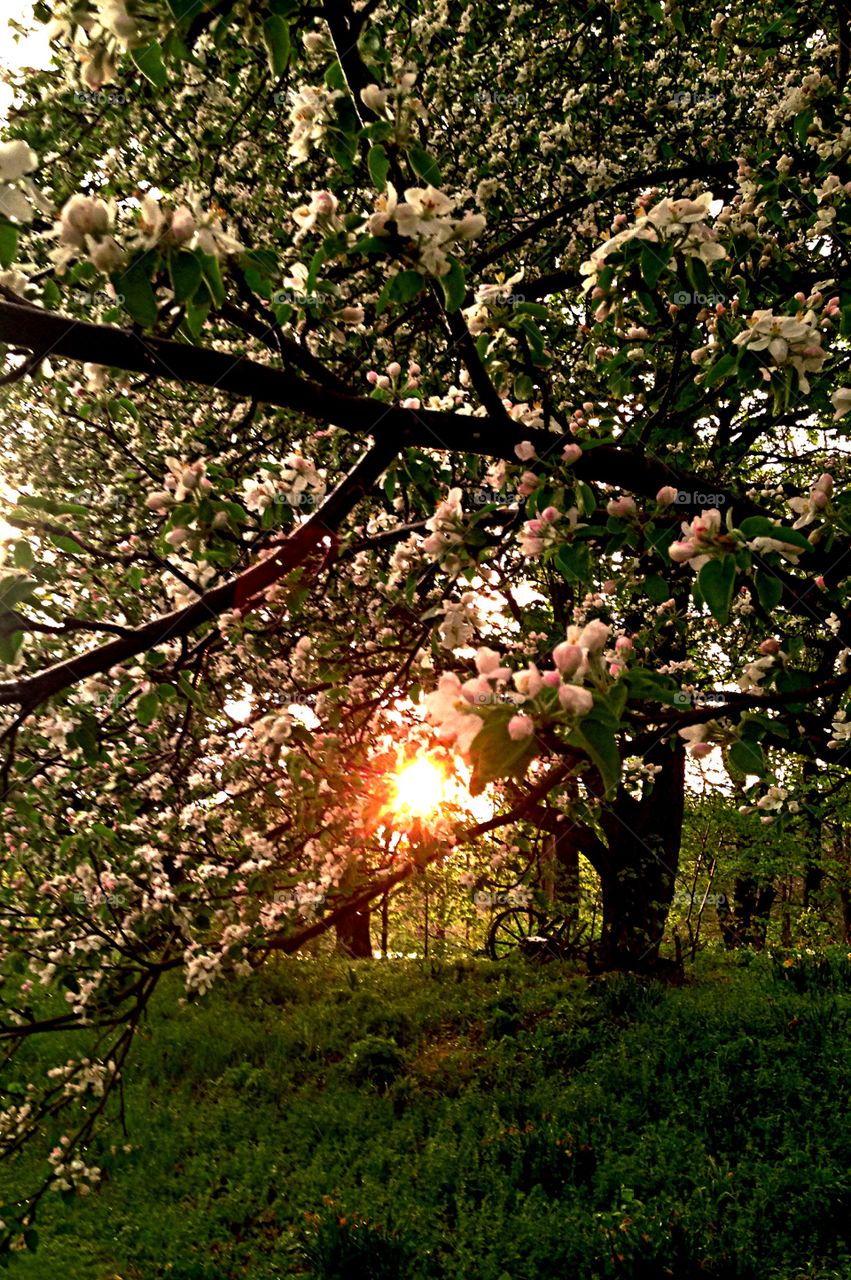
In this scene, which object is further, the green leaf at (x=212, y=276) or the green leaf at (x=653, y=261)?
the green leaf at (x=653, y=261)

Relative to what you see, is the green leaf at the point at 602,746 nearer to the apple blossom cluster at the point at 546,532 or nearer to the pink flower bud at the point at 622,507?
the apple blossom cluster at the point at 546,532

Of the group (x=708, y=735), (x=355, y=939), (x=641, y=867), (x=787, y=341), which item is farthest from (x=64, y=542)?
(x=355, y=939)

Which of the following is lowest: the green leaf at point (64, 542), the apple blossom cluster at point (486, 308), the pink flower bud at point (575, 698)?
the pink flower bud at point (575, 698)

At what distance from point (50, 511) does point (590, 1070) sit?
720 centimetres

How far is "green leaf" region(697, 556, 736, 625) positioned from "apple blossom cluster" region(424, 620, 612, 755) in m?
0.37

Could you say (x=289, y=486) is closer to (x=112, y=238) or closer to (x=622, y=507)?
(x=622, y=507)

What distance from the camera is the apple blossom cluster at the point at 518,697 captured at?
4.21 ft

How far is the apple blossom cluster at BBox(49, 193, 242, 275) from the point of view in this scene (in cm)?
147

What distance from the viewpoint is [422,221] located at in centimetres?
183

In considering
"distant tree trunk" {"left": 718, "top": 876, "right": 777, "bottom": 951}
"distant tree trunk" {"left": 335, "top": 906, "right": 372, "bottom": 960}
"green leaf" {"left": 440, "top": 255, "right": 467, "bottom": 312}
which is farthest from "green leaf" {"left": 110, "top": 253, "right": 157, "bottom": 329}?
"distant tree trunk" {"left": 718, "top": 876, "right": 777, "bottom": 951}

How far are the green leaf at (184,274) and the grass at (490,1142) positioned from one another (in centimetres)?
511

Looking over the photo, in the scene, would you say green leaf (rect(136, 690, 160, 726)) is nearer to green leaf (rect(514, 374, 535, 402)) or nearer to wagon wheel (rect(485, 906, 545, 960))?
green leaf (rect(514, 374, 535, 402))

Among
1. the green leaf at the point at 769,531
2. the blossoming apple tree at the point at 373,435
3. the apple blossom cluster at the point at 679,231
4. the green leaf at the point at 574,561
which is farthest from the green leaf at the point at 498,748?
the apple blossom cluster at the point at 679,231

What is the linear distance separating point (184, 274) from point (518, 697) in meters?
0.98
